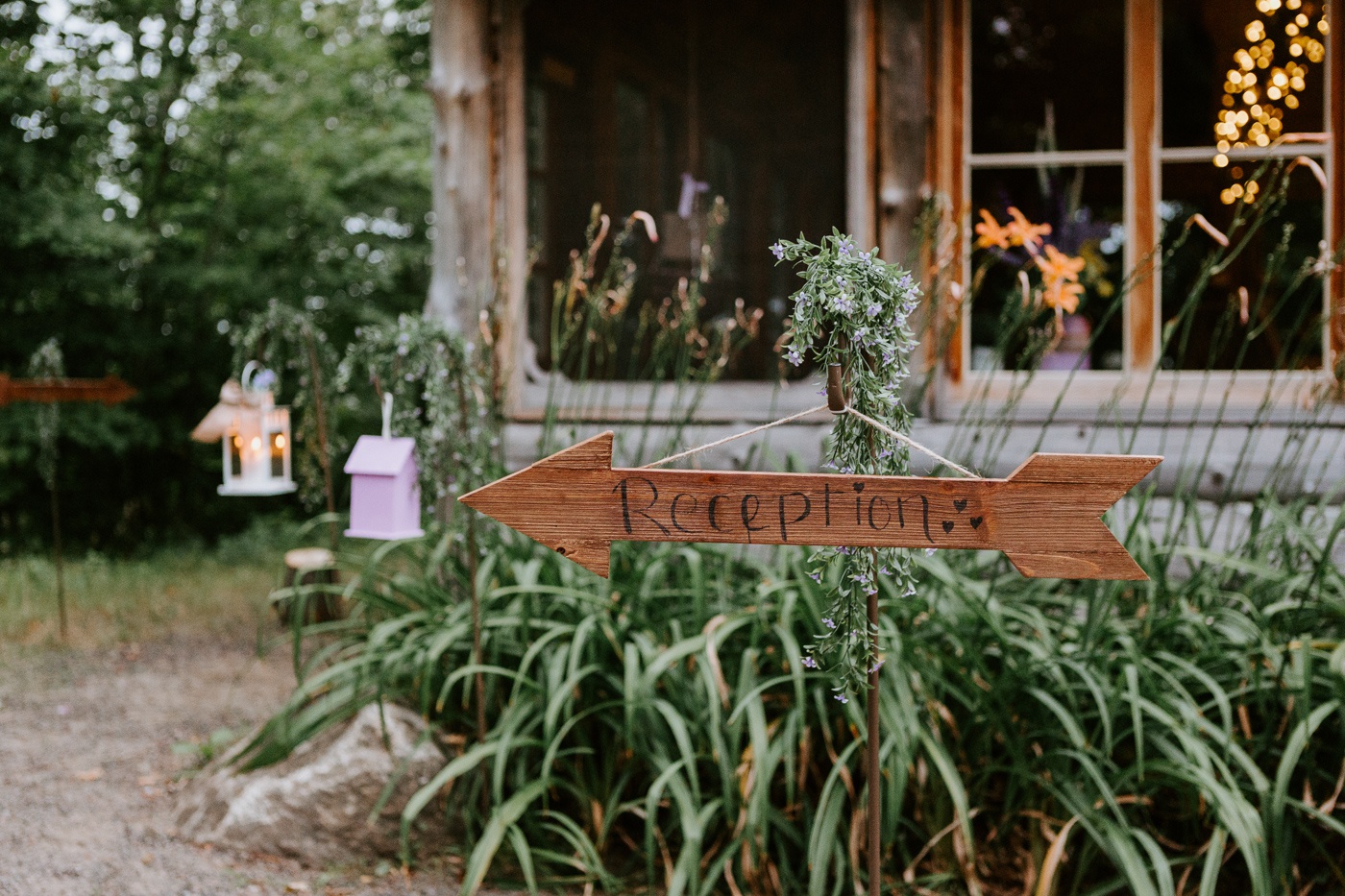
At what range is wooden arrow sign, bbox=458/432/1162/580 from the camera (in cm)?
151

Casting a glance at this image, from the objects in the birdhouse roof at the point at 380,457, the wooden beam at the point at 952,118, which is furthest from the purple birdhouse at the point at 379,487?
the wooden beam at the point at 952,118

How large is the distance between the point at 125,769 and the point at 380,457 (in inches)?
60.6

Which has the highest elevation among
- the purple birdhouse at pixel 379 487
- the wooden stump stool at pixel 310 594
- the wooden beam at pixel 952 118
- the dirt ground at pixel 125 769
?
the wooden beam at pixel 952 118

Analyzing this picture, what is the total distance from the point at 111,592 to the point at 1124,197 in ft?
16.8

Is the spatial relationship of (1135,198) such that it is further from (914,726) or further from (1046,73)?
(914,726)

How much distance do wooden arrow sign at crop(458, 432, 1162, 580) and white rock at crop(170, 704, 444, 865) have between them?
1.45 meters

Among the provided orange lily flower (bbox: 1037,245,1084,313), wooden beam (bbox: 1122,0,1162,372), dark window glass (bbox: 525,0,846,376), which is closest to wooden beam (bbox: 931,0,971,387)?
dark window glass (bbox: 525,0,846,376)

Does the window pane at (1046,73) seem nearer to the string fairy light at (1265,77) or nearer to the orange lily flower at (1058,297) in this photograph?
the string fairy light at (1265,77)

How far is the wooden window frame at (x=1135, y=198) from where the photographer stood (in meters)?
4.16

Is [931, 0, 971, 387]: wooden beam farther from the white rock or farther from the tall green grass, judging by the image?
the white rock

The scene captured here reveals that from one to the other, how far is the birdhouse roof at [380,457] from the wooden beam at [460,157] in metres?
1.97

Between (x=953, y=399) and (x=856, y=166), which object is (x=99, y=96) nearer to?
(x=856, y=166)

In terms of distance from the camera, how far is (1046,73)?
4.50m

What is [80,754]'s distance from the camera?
3447 millimetres
